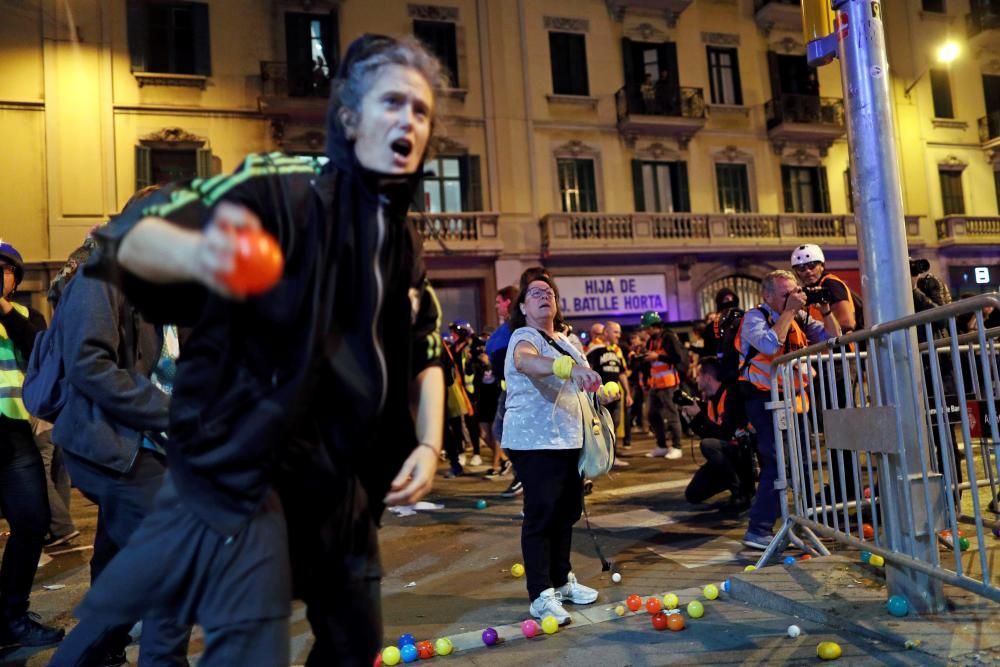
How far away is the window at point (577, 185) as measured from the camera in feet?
67.3

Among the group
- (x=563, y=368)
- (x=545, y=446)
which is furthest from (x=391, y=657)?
(x=563, y=368)

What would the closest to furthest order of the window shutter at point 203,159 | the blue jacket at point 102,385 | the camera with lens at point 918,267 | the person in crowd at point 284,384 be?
the person in crowd at point 284,384
the blue jacket at point 102,385
the camera with lens at point 918,267
the window shutter at point 203,159

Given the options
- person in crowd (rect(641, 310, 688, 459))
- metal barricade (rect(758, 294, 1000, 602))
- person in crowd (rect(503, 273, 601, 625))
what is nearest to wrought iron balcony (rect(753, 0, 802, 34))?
person in crowd (rect(641, 310, 688, 459))

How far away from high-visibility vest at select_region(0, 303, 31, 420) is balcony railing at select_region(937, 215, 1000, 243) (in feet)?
83.3

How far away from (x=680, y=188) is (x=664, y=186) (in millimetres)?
468

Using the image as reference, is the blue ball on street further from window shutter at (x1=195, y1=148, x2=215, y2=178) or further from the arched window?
the arched window

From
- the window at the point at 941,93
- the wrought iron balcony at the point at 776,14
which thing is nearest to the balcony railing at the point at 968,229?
the window at the point at 941,93

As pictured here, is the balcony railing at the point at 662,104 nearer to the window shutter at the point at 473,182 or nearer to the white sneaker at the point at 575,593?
the window shutter at the point at 473,182

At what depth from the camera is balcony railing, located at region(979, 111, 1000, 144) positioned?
23.8m

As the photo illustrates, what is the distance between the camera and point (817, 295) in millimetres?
5312

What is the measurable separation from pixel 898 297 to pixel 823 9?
1.66 metres

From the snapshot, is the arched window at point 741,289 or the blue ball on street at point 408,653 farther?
the arched window at point 741,289

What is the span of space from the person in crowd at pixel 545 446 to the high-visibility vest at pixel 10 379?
2442 mm

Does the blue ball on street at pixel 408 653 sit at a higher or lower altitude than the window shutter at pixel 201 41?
lower
